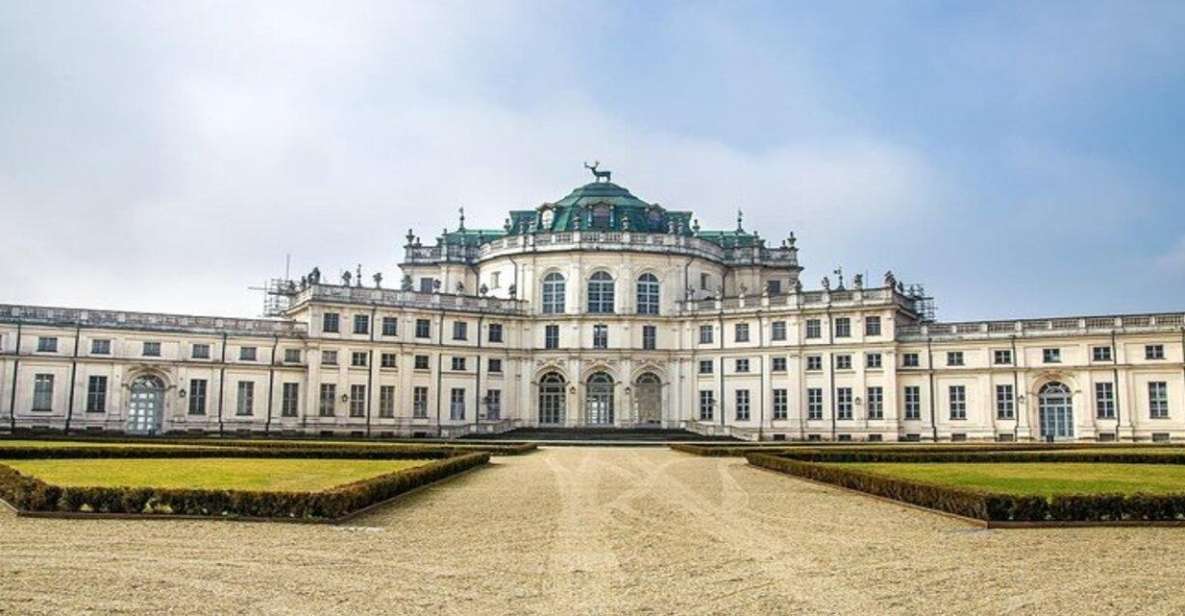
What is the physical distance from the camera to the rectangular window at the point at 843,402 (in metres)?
70.2

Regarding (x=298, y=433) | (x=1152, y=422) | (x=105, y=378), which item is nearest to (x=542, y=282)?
(x=298, y=433)

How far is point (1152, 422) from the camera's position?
201 ft

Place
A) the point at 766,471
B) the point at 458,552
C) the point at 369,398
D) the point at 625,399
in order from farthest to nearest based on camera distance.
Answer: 1. the point at 625,399
2. the point at 369,398
3. the point at 766,471
4. the point at 458,552

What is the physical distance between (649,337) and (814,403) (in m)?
13.1

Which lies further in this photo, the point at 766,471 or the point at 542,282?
the point at 542,282

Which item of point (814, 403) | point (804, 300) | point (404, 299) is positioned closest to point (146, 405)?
point (404, 299)

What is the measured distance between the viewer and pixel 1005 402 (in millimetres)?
66000

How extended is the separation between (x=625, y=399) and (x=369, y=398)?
1845cm

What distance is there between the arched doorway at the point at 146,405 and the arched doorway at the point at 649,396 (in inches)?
1287

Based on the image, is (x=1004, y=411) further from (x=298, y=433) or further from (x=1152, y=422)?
(x=298, y=433)

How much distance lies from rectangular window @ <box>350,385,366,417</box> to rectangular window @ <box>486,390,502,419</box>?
923cm

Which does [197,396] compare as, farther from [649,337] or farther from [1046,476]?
[1046,476]

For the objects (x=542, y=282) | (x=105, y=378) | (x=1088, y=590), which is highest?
(x=542, y=282)

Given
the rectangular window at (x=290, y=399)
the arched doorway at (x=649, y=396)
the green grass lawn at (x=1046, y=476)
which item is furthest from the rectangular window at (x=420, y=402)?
the green grass lawn at (x=1046, y=476)
